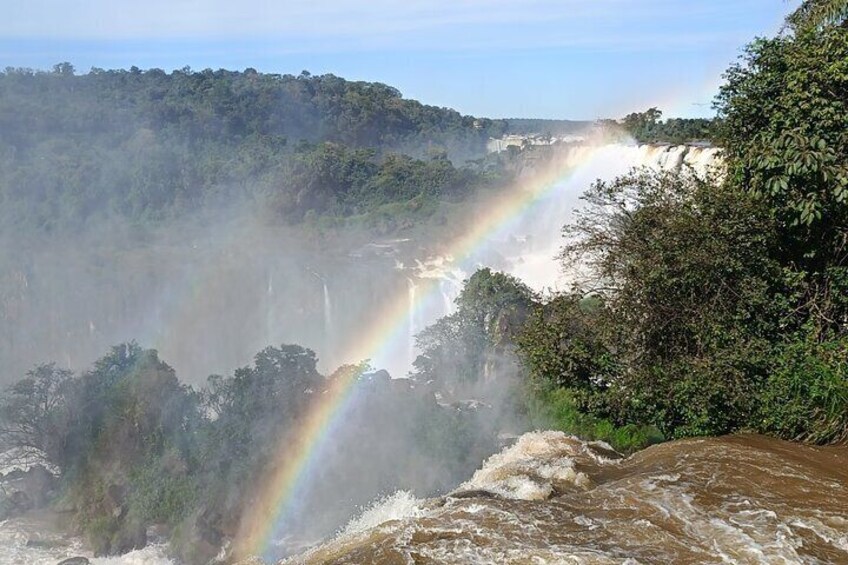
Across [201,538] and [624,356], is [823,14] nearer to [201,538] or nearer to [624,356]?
[624,356]

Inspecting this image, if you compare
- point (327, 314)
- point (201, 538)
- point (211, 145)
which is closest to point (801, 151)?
point (201, 538)

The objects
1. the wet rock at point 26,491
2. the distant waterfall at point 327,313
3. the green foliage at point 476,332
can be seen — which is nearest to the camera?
the wet rock at point 26,491

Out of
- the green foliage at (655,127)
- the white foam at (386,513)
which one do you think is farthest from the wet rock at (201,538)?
the green foliage at (655,127)

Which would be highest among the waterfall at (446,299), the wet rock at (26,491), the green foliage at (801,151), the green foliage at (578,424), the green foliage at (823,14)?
the green foliage at (823,14)

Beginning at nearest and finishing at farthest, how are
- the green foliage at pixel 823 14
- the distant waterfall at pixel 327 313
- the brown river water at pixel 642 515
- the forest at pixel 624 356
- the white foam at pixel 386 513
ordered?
the brown river water at pixel 642 515 < the white foam at pixel 386 513 < the forest at pixel 624 356 < the green foliage at pixel 823 14 < the distant waterfall at pixel 327 313

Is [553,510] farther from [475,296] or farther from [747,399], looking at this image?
[475,296]

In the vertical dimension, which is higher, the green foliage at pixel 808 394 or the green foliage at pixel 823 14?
the green foliage at pixel 823 14

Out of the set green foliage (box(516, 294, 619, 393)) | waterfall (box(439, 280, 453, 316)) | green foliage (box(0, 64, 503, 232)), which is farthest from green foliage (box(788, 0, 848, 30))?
green foliage (box(0, 64, 503, 232))

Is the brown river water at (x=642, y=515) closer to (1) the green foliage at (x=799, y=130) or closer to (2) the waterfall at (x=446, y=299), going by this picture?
(1) the green foliage at (x=799, y=130)

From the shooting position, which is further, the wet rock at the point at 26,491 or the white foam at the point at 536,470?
the wet rock at the point at 26,491
